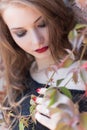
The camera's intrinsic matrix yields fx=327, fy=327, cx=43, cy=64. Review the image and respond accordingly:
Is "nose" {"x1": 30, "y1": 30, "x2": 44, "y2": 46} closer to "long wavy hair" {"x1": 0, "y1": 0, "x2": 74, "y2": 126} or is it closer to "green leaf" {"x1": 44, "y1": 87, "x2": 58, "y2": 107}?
"long wavy hair" {"x1": 0, "y1": 0, "x2": 74, "y2": 126}

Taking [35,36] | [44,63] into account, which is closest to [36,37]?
[35,36]

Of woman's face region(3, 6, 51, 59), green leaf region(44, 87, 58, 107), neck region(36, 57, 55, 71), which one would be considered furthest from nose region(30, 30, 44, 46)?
green leaf region(44, 87, 58, 107)

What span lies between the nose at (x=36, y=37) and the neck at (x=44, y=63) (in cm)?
14

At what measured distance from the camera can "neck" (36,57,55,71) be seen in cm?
104

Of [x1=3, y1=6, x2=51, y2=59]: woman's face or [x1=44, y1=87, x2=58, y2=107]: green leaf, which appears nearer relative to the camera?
[x1=44, y1=87, x2=58, y2=107]: green leaf

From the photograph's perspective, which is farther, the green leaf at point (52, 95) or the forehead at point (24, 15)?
the forehead at point (24, 15)

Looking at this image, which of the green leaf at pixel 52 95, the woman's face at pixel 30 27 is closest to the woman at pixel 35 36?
the woman's face at pixel 30 27

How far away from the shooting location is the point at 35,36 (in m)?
0.89

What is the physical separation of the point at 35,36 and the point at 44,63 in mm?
197

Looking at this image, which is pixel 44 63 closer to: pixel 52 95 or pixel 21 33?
pixel 21 33

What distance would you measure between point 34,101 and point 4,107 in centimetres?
55

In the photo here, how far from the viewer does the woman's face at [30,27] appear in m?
0.89

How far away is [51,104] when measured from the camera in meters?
0.48

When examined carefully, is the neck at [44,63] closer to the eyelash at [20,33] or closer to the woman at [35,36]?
the woman at [35,36]
